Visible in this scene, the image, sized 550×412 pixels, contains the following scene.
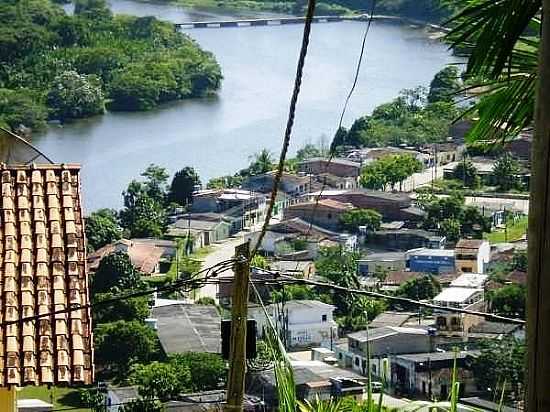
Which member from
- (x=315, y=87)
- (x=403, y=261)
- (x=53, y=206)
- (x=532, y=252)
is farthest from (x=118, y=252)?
(x=532, y=252)

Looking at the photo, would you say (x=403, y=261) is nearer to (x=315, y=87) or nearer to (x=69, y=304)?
(x=315, y=87)

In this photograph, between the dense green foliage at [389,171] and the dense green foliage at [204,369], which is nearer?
the dense green foliage at [204,369]

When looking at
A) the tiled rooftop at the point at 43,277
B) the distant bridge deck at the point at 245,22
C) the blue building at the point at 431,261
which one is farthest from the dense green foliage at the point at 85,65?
the tiled rooftop at the point at 43,277

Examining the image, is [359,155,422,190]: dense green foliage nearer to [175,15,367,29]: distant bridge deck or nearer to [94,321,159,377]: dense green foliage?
[175,15,367,29]: distant bridge deck

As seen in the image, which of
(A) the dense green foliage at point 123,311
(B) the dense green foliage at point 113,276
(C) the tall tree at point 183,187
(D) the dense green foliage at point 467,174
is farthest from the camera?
(D) the dense green foliage at point 467,174

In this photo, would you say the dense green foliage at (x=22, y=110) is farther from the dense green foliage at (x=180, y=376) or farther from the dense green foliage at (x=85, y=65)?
the dense green foliage at (x=180, y=376)

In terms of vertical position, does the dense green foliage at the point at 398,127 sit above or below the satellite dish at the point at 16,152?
below

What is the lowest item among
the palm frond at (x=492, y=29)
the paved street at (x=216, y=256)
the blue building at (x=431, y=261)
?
the paved street at (x=216, y=256)
